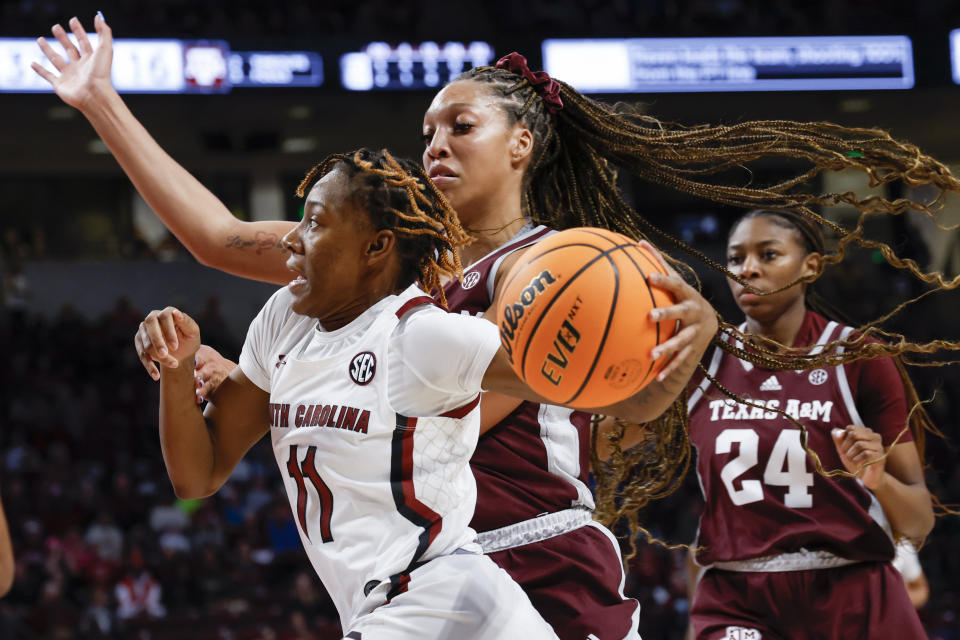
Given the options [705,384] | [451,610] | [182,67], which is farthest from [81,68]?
[182,67]

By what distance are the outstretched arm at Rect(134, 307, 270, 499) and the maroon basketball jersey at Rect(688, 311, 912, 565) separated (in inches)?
74.9

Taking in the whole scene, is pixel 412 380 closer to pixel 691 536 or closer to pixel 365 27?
pixel 691 536

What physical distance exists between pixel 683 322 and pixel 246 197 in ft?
51.1

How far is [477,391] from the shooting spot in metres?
2.30

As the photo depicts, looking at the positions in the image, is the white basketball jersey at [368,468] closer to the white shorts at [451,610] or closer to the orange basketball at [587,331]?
the white shorts at [451,610]

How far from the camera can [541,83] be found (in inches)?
136

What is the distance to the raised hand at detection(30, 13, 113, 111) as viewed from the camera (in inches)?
117

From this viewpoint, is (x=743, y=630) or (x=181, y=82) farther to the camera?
(x=181, y=82)

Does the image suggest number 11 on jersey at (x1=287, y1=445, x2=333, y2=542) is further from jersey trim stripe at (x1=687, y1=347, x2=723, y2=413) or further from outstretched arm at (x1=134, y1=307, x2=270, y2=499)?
jersey trim stripe at (x1=687, y1=347, x2=723, y2=413)

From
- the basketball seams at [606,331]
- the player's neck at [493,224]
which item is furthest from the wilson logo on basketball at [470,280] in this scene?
the basketball seams at [606,331]

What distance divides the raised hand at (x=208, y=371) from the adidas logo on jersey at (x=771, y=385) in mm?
2122

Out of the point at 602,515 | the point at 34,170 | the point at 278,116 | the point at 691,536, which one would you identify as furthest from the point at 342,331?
the point at 34,170

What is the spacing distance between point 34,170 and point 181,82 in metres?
5.90

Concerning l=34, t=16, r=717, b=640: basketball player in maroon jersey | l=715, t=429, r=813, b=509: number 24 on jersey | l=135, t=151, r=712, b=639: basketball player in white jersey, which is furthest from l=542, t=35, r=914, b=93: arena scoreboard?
l=135, t=151, r=712, b=639: basketball player in white jersey
